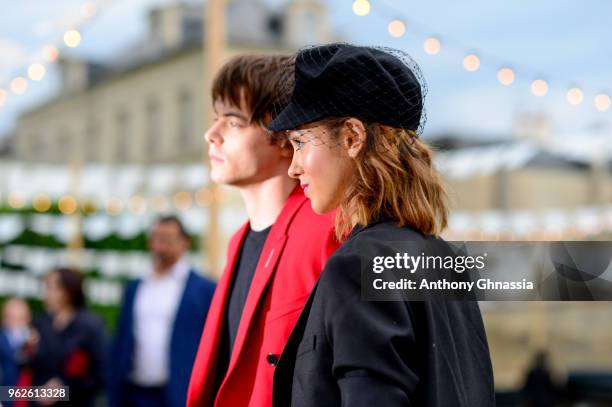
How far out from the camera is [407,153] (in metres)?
1.54

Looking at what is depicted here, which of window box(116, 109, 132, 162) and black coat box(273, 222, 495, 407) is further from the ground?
window box(116, 109, 132, 162)

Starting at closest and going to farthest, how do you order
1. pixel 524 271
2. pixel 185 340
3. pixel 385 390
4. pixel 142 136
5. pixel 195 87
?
pixel 385 390, pixel 524 271, pixel 185 340, pixel 195 87, pixel 142 136

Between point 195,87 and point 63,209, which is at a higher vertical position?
point 195,87

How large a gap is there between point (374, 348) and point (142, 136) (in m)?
24.5

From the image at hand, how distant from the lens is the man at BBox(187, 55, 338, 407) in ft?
5.76

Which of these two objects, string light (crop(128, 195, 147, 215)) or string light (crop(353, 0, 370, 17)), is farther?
string light (crop(128, 195, 147, 215))

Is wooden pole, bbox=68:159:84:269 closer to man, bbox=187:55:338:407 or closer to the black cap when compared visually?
man, bbox=187:55:338:407

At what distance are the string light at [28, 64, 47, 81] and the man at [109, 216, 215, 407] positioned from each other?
138 centimetres

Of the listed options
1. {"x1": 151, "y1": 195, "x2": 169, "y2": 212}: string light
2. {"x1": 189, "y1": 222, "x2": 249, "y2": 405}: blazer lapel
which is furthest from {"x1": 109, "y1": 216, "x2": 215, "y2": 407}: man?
{"x1": 151, "y1": 195, "x2": 169, "y2": 212}: string light

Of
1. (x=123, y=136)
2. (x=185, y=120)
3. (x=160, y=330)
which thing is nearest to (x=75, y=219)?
(x=160, y=330)

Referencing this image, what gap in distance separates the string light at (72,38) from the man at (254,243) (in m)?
3.48

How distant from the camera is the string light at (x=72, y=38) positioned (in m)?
5.34

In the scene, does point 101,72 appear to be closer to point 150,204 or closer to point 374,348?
point 150,204

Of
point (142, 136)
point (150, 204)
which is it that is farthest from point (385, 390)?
point (142, 136)
